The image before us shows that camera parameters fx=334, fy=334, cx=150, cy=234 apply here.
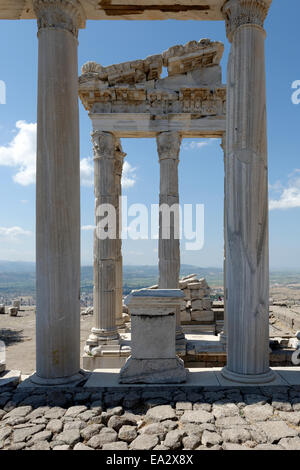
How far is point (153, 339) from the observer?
7285mm

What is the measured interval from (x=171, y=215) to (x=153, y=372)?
28.0 ft

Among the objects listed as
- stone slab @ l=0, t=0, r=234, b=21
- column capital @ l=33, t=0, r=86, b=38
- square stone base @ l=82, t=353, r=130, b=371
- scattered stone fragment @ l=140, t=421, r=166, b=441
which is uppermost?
stone slab @ l=0, t=0, r=234, b=21

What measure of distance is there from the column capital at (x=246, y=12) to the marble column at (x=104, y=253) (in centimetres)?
849

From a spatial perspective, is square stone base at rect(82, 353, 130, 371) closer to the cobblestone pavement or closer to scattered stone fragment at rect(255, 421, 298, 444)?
the cobblestone pavement

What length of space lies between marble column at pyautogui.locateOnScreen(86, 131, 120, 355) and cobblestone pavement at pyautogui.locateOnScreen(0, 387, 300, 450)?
7.63 m

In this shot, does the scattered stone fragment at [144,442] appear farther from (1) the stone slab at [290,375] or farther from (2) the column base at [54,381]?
(1) the stone slab at [290,375]

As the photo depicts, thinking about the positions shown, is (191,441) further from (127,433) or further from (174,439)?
(127,433)

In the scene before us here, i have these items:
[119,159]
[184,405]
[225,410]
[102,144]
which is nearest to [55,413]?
[184,405]

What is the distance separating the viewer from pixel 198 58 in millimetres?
14781

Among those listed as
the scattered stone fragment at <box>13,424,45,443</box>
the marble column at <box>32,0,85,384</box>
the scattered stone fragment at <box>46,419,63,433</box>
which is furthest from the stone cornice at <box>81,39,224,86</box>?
the scattered stone fragment at <box>13,424,45,443</box>

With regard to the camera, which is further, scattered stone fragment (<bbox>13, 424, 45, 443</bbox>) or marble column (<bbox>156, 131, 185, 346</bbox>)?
marble column (<bbox>156, 131, 185, 346</bbox>)

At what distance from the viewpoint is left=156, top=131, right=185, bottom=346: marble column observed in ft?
48.2

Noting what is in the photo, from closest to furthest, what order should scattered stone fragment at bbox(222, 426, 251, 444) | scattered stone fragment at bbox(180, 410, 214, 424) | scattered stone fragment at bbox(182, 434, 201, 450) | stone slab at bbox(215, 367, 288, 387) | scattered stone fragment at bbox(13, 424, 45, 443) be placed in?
scattered stone fragment at bbox(182, 434, 201, 450) < scattered stone fragment at bbox(222, 426, 251, 444) < scattered stone fragment at bbox(13, 424, 45, 443) < scattered stone fragment at bbox(180, 410, 214, 424) < stone slab at bbox(215, 367, 288, 387)
